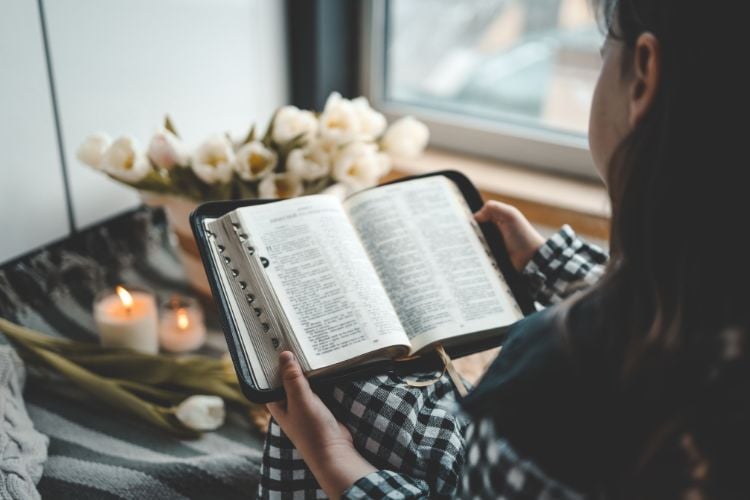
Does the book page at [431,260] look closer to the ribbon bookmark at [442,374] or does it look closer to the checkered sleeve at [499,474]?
the ribbon bookmark at [442,374]

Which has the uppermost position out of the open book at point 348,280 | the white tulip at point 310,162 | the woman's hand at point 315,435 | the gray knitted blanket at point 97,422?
the white tulip at point 310,162

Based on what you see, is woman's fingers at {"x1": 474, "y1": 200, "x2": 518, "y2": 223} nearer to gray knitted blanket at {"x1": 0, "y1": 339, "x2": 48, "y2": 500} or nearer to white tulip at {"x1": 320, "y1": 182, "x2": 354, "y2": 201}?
white tulip at {"x1": 320, "y1": 182, "x2": 354, "y2": 201}

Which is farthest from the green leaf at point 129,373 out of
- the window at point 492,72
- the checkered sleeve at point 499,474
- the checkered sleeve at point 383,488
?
the window at point 492,72

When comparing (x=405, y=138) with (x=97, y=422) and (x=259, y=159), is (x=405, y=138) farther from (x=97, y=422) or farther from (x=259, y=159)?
(x=97, y=422)

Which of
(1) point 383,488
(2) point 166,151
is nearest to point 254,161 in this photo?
(2) point 166,151

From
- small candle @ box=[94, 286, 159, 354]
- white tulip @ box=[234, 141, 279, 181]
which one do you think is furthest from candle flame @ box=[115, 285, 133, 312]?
white tulip @ box=[234, 141, 279, 181]

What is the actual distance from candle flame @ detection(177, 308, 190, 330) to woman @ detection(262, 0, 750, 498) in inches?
23.5

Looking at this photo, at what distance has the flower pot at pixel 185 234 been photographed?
39.3 inches

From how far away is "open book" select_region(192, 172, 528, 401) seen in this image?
0.67 meters

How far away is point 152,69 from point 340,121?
1.11ft

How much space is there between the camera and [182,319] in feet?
3.39

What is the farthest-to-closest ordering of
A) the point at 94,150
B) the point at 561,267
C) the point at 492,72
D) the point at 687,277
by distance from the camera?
the point at 492,72
the point at 94,150
the point at 561,267
the point at 687,277

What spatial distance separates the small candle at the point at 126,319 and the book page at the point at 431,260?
365 mm

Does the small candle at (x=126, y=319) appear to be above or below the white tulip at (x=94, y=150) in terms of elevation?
below
